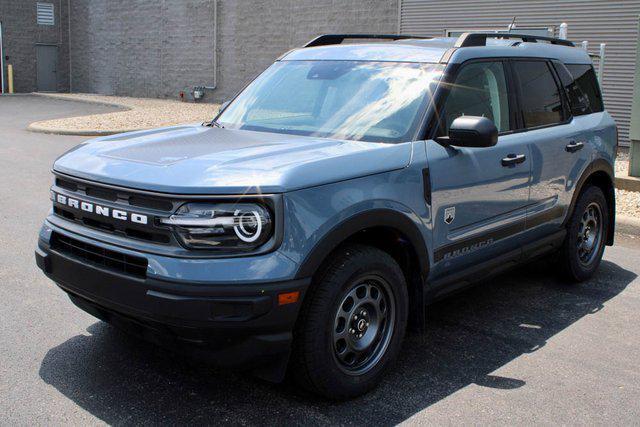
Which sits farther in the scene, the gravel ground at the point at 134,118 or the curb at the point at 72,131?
the gravel ground at the point at 134,118

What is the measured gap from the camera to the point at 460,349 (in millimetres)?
4457

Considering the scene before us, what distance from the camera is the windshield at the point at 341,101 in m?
4.19

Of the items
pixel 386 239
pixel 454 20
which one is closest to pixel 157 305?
pixel 386 239

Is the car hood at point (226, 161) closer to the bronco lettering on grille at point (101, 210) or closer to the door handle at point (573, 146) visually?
the bronco lettering on grille at point (101, 210)

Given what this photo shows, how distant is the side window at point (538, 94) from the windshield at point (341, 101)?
3.20ft

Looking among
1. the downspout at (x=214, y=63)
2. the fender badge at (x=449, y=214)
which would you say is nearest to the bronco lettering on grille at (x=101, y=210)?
the fender badge at (x=449, y=214)

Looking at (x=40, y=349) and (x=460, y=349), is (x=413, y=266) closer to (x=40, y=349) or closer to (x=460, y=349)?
(x=460, y=349)

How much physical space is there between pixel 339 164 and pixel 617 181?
7550 millimetres

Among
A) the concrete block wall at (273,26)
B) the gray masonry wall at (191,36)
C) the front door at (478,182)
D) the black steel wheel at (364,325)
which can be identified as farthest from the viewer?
the gray masonry wall at (191,36)

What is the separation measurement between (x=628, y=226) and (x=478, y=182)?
4344mm

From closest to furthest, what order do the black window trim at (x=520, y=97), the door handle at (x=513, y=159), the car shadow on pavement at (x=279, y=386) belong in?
the car shadow on pavement at (x=279, y=386), the door handle at (x=513, y=159), the black window trim at (x=520, y=97)

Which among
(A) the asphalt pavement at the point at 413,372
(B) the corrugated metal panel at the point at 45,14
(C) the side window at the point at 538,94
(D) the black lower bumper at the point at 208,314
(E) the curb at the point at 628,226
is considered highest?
(B) the corrugated metal panel at the point at 45,14

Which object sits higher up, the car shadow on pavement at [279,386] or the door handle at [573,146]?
the door handle at [573,146]

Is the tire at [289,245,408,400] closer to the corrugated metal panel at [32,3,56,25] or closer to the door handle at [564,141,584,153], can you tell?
the door handle at [564,141,584,153]
